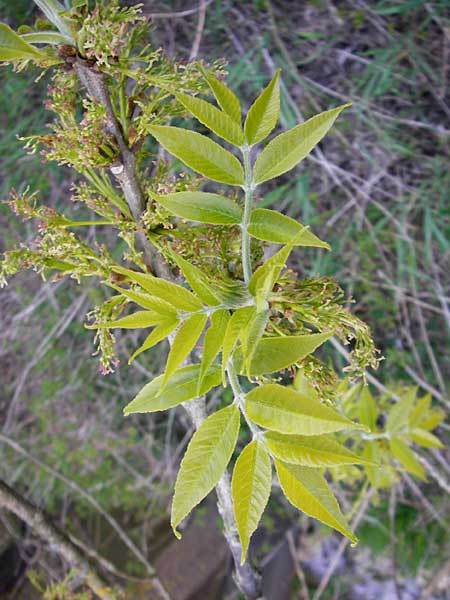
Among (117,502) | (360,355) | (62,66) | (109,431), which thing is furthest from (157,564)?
(62,66)

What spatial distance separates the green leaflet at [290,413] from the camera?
343 millimetres

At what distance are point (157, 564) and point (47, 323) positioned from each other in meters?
0.96

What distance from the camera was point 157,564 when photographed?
6.16 feet

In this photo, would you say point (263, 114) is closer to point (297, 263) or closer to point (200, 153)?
point (200, 153)

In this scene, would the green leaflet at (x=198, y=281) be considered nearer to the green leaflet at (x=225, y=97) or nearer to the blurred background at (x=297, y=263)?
the green leaflet at (x=225, y=97)

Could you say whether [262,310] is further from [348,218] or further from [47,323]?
[47,323]

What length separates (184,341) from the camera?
37 centimetres

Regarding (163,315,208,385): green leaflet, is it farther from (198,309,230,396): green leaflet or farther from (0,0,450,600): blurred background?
(0,0,450,600): blurred background

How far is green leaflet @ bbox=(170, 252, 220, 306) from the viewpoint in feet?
1.20

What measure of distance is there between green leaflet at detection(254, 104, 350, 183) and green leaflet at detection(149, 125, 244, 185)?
Result: 2 centimetres

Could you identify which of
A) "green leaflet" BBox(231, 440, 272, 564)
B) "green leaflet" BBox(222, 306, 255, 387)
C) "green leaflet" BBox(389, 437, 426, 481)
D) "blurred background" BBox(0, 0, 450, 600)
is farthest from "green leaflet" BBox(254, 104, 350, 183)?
"blurred background" BBox(0, 0, 450, 600)

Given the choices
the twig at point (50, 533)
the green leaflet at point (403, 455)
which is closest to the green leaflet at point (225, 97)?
the twig at point (50, 533)

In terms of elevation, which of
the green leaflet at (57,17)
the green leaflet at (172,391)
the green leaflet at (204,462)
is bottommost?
the green leaflet at (204,462)

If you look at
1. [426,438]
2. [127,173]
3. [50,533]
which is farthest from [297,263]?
[127,173]
